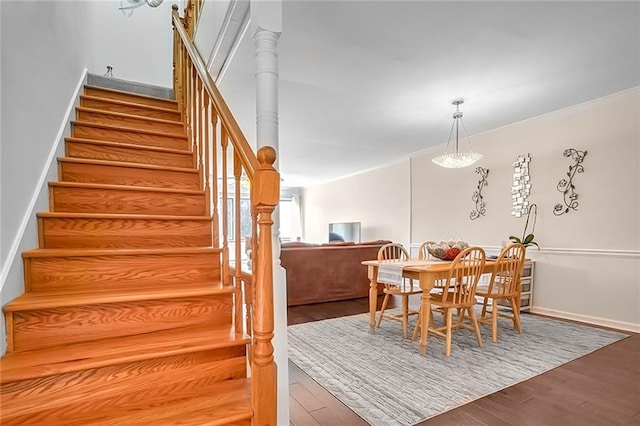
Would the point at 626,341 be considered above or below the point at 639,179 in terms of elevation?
below

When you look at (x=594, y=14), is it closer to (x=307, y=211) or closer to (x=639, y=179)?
(x=639, y=179)

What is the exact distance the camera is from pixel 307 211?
10.4 m

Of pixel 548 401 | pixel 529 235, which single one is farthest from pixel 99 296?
pixel 529 235

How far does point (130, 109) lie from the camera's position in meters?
3.15

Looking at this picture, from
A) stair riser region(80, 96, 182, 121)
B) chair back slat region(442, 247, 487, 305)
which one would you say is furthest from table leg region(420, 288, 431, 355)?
stair riser region(80, 96, 182, 121)

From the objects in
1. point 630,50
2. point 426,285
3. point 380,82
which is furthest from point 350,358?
point 630,50

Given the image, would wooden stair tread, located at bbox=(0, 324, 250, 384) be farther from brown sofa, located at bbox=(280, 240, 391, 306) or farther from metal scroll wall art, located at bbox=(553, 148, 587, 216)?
metal scroll wall art, located at bbox=(553, 148, 587, 216)

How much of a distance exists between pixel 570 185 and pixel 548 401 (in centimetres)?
284

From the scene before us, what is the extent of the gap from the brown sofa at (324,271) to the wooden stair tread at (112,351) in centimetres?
317

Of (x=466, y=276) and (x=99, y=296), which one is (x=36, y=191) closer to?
(x=99, y=296)

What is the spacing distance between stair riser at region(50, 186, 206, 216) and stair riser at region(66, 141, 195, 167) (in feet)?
1.59

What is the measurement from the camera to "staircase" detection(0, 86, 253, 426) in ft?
4.13

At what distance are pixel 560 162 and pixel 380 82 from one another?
8.31 feet

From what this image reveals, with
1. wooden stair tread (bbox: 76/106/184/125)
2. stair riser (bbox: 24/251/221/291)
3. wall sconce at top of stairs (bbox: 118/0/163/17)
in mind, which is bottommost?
stair riser (bbox: 24/251/221/291)
